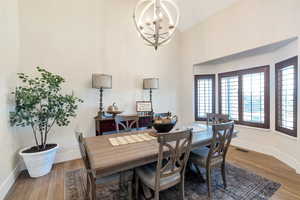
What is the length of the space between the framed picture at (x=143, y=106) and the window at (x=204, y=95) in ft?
5.48

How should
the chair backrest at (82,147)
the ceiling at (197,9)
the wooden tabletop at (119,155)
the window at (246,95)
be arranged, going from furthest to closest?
the ceiling at (197,9) → the window at (246,95) → the chair backrest at (82,147) → the wooden tabletop at (119,155)

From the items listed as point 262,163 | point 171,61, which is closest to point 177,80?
point 171,61

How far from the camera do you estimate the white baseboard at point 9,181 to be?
1888 mm

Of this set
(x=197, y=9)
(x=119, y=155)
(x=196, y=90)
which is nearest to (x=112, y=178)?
(x=119, y=155)

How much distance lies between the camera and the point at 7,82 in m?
2.24

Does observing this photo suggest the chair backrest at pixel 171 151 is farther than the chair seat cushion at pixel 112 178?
No

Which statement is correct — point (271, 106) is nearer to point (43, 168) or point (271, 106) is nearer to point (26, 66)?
point (43, 168)

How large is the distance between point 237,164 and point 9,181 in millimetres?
3989

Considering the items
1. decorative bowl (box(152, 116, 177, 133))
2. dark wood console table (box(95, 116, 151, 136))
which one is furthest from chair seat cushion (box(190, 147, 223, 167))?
dark wood console table (box(95, 116, 151, 136))

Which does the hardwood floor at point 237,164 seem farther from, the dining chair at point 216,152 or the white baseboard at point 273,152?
the dining chair at point 216,152

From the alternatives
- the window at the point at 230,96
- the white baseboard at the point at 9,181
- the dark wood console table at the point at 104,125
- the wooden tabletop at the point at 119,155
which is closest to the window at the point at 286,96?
the window at the point at 230,96

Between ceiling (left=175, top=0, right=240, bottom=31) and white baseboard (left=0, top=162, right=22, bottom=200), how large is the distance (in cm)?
543

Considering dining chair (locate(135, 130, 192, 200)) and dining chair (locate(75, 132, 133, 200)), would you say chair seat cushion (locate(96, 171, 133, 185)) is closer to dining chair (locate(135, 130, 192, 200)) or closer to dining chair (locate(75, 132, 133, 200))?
dining chair (locate(75, 132, 133, 200))

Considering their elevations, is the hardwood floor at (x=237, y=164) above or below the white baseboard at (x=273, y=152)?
below
